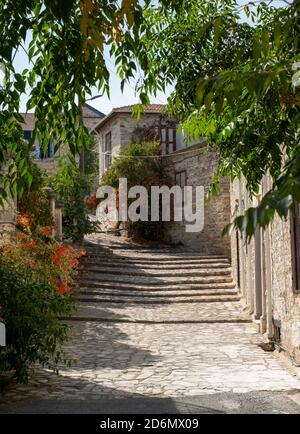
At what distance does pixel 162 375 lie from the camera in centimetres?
728

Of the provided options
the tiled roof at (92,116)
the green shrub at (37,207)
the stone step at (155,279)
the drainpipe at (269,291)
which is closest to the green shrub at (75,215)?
the stone step at (155,279)

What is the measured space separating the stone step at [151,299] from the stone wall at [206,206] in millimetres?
4554

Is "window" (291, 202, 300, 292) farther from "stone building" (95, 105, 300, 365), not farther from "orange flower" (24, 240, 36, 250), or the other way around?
"orange flower" (24, 240, 36, 250)

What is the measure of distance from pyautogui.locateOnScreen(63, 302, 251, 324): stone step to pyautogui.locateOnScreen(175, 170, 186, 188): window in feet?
29.3

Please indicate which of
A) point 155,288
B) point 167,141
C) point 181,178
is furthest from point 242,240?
point 167,141

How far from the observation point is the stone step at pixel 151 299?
46.7ft

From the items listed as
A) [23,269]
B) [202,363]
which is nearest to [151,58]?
[23,269]

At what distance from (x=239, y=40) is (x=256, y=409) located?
3686 millimetres

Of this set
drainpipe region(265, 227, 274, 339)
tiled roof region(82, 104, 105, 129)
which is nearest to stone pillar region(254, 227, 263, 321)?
drainpipe region(265, 227, 274, 339)

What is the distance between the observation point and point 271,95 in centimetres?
344

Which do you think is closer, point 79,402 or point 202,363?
point 79,402

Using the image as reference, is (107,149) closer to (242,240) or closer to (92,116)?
(92,116)

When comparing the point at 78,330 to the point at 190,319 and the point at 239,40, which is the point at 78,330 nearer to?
the point at 190,319

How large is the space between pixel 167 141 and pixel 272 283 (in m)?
16.6
